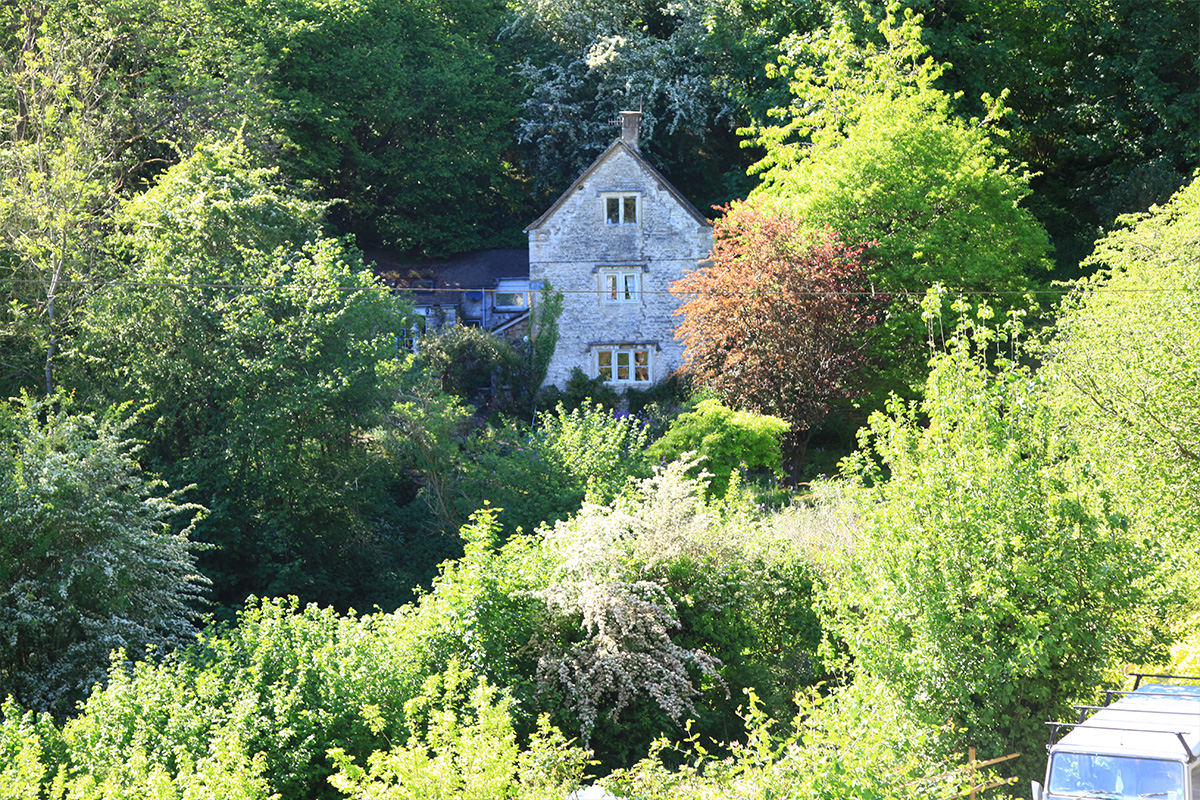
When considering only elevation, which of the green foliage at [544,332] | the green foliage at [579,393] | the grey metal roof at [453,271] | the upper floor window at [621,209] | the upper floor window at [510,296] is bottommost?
the green foliage at [579,393]

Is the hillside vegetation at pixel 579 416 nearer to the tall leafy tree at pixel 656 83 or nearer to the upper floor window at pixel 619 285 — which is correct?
the tall leafy tree at pixel 656 83

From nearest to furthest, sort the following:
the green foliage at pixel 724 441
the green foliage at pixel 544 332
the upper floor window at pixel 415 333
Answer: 1. the green foliage at pixel 724 441
2. the upper floor window at pixel 415 333
3. the green foliage at pixel 544 332

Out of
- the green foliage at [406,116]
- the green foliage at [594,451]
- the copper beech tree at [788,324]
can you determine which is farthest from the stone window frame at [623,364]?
the green foliage at [406,116]

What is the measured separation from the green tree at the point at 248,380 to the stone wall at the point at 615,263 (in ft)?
33.1

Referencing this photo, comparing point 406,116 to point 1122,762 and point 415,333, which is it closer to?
point 415,333

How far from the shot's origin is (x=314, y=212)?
28.0m

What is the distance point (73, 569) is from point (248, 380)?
22.7 feet

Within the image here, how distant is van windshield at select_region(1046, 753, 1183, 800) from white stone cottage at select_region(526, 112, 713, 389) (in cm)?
2463

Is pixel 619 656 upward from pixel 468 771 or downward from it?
downward

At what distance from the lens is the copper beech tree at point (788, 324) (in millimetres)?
25953

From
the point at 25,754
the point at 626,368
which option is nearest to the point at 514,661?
the point at 25,754

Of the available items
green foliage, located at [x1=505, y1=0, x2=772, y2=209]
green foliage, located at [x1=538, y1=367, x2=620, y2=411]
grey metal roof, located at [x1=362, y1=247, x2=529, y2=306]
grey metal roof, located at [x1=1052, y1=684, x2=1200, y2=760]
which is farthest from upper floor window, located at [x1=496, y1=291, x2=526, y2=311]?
grey metal roof, located at [x1=1052, y1=684, x2=1200, y2=760]

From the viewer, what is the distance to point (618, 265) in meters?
34.3

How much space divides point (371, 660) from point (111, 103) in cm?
2014
